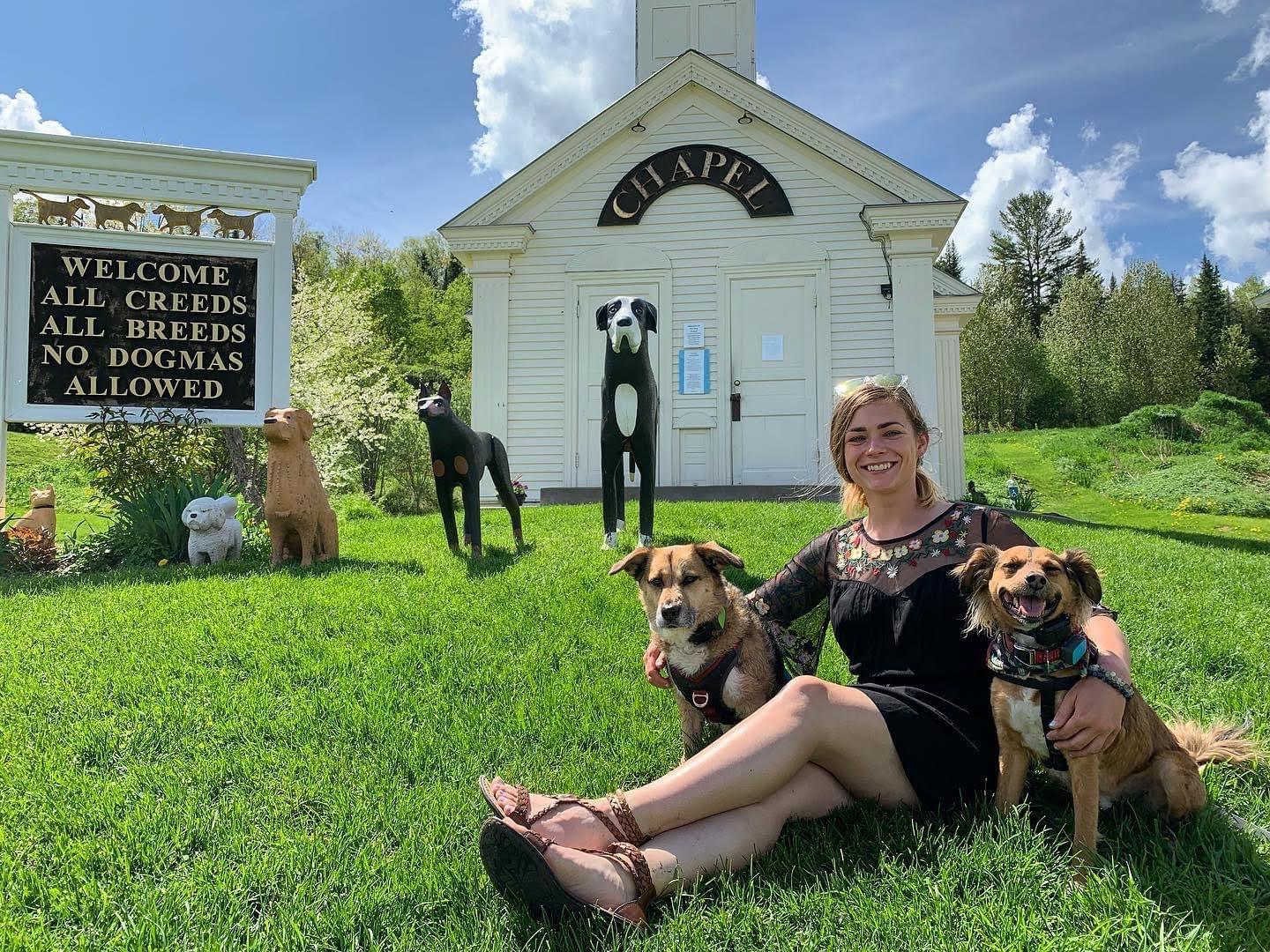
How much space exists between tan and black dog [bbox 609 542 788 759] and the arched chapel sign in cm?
1012

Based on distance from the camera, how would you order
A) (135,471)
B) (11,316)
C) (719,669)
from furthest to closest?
(135,471), (11,316), (719,669)

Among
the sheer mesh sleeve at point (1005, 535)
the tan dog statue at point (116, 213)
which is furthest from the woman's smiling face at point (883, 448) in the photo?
the tan dog statue at point (116, 213)

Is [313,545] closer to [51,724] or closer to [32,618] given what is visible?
[32,618]

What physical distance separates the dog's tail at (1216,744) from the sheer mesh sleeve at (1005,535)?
587 mm

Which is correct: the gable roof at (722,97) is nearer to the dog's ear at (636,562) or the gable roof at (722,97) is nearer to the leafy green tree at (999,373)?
the dog's ear at (636,562)

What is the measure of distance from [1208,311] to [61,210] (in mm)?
45534

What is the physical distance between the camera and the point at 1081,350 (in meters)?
33.6


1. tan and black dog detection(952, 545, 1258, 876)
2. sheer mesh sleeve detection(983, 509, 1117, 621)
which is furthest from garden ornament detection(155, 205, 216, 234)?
tan and black dog detection(952, 545, 1258, 876)

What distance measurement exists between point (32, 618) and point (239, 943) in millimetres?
4181

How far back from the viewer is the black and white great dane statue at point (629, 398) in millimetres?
5828

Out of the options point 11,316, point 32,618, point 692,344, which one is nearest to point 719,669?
point 32,618

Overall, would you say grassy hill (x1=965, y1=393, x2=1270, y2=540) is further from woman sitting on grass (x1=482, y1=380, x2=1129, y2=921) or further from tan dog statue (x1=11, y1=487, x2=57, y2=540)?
tan dog statue (x1=11, y1=487, x2=57, y2=540)

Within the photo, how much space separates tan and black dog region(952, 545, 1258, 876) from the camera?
1913mm

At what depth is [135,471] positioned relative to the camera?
26.3ft
